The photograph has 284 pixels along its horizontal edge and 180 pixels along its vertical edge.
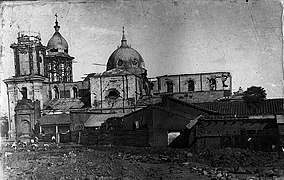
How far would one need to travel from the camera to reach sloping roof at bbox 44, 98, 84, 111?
2731 centimetres

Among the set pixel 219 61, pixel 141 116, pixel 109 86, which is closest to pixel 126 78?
pixel 109 86

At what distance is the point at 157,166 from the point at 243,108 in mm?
8901

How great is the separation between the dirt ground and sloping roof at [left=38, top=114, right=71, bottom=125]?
1130 centimetres

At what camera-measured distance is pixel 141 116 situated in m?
16.8

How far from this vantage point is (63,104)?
2786 centimetres

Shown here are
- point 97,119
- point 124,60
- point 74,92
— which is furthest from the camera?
point 74,92

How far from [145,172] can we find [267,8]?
5.65 meters

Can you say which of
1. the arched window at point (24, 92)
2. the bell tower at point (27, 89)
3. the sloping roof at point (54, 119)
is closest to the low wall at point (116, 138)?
the bell tower at point (27, 89)

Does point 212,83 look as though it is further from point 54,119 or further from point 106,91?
point 54,119

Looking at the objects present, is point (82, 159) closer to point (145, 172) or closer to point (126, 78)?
point (145, 172)

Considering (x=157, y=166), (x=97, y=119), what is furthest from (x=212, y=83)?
(x=157, y=166)

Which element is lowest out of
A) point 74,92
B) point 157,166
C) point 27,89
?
point 157,166

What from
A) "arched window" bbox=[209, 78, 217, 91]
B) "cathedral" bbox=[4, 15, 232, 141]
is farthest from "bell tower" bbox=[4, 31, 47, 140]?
"arched window" bbox=[209, 78, 217, 91]

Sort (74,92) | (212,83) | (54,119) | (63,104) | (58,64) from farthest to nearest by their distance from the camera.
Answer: (58,64)
(74,92)
(63,104)
(212,83)
(54,119)
